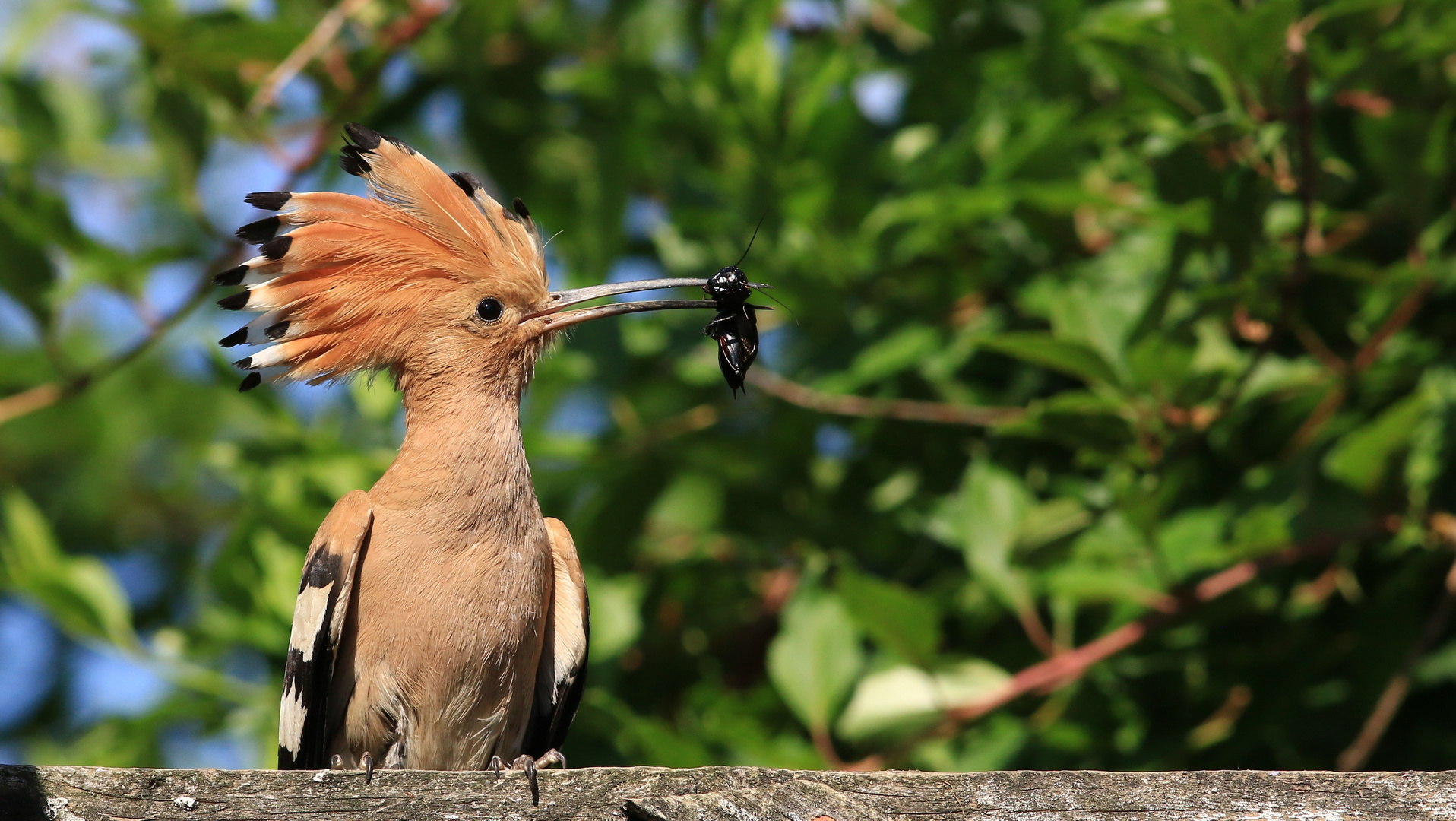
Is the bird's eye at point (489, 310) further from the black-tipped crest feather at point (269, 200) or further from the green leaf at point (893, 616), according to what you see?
the green leaf at point (893, 616)

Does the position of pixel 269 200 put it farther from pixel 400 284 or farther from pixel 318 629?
pixel 318 629

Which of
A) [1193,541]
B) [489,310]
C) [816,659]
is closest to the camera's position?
[489,310]

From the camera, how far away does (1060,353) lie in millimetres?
2982

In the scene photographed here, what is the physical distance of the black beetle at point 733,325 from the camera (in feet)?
9.55

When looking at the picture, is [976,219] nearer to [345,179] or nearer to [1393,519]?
[1393,519]

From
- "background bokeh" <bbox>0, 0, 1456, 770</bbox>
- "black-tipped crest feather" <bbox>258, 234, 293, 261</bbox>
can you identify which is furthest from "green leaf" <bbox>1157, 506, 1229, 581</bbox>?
"black-tipped crest feather" <bbox>258, 234, 293, 261</bbox>

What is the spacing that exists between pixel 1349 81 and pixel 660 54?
8.47 ft

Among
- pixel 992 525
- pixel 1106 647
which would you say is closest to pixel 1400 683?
pixel 1106 647

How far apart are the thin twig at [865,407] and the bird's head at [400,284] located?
1.94 feet

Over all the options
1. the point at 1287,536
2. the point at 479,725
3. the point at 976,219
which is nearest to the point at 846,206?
the point at 976,219

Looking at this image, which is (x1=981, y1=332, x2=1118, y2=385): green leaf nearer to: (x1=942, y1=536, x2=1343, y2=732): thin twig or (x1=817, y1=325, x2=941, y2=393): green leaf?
(x1=817, y1=325, x2=941, y2=393): green leaf

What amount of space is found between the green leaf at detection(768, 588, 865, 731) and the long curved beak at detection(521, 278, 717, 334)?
917 mm

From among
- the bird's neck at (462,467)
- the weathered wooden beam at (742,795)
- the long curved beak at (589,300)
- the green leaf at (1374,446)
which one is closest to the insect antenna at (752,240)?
the long curved beak at (589,300)

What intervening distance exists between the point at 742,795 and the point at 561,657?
1351mm
